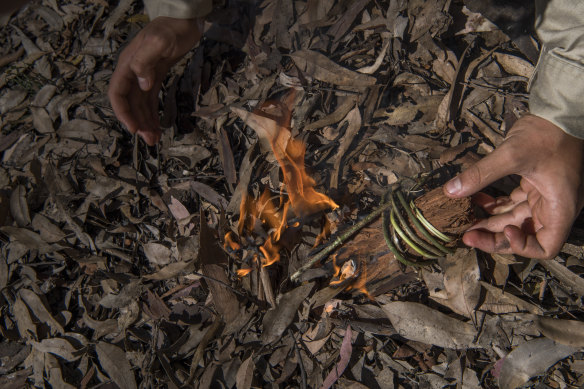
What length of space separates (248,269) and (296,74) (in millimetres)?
1304

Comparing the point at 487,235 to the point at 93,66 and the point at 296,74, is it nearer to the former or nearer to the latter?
the point at 296,74

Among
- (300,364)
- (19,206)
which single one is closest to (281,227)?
(300,364)

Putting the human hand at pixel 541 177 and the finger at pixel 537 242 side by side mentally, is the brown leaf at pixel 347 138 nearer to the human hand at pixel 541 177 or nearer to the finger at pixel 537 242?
the human hand at pixel 541 177

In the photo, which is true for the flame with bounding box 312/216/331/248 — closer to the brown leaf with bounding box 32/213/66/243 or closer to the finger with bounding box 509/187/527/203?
the finger with bounding box 509/187/527/203

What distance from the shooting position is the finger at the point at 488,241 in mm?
1735

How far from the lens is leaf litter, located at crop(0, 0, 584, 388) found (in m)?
1.87

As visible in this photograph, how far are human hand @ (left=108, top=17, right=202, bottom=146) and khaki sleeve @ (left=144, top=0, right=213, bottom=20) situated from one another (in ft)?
0.14

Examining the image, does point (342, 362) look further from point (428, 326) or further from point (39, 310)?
point (39, 310)

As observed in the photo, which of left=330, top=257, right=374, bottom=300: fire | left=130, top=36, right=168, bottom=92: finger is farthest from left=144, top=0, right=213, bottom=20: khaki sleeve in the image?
left=330, top=257, right=374, bottom=300: fire

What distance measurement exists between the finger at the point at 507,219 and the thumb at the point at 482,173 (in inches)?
12.1

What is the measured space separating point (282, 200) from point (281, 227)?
Result: 21 cm

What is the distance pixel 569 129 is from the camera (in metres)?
1.63

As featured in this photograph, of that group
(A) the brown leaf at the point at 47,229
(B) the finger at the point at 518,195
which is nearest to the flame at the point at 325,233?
(B) the finger at the point at 518,195

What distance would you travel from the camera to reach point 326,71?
231 cm
